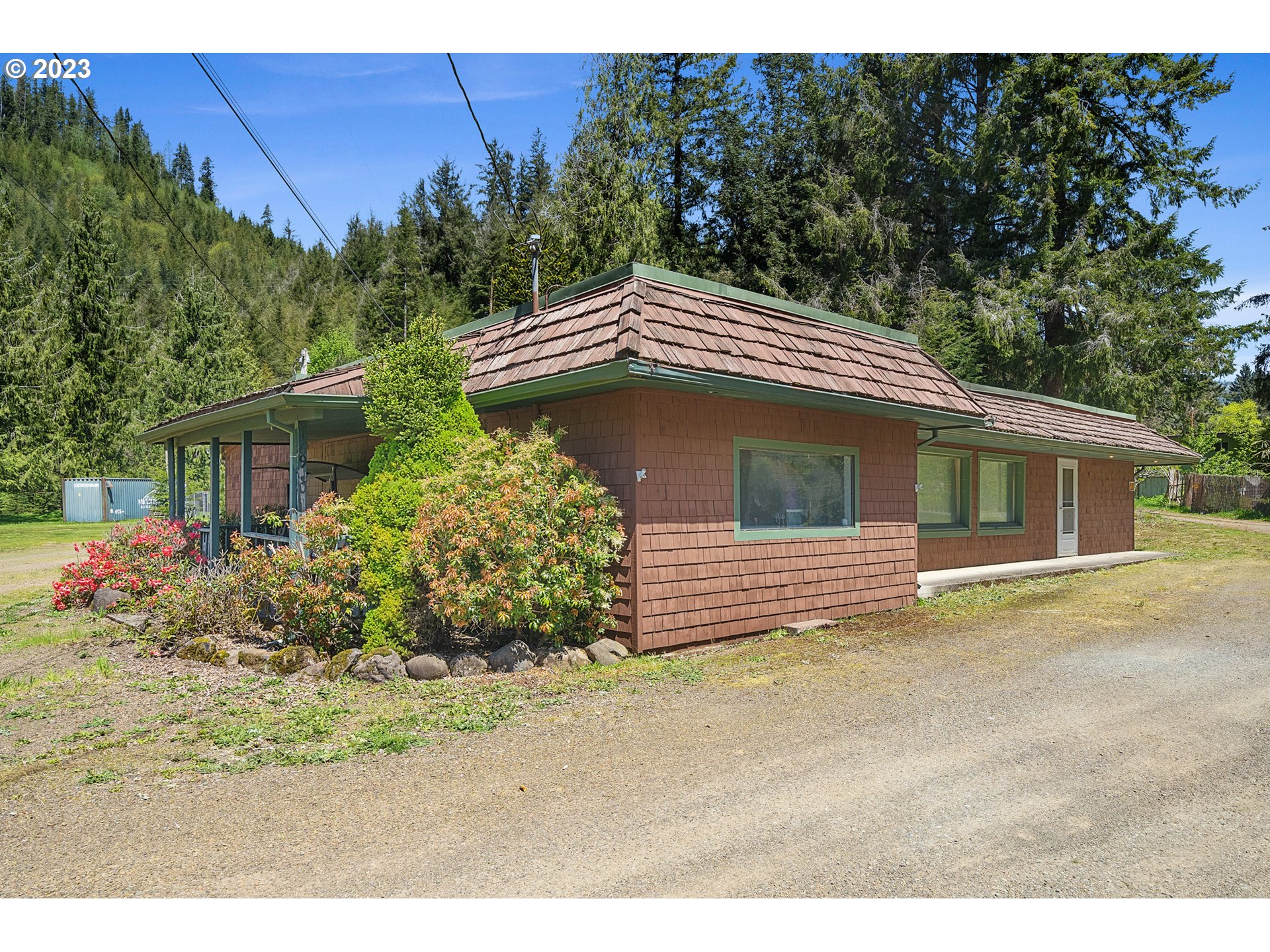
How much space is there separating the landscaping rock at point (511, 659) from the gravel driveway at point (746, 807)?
1103 mm

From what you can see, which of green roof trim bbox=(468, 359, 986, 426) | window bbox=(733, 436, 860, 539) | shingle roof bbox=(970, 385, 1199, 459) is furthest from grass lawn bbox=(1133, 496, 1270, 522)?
green roof trim bbox=(468, 359, 986, 426)

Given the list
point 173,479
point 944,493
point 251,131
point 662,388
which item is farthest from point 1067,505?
point 173,479

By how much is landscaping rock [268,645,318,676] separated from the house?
1.83 m

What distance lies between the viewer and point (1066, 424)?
1572cm

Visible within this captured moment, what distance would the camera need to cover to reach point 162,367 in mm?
32219

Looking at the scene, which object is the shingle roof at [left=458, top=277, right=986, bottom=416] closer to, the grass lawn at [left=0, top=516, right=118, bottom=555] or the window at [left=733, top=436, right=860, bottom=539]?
the window at [left=733, top=436, right=860, bottom=539]

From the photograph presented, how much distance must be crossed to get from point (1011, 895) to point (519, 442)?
226 inches

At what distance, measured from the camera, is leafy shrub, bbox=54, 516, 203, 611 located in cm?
1034

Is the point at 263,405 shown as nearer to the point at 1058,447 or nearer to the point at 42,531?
the point at 1058,447

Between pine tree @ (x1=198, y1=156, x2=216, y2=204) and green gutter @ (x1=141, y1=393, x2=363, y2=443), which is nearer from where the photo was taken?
green gutter @ (x1=141, y1=393, x2=363, y2=443)

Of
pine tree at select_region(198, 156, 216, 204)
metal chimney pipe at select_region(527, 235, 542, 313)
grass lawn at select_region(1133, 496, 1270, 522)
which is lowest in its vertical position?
grass lawn at select_region(1133, 496, 1270, 522)

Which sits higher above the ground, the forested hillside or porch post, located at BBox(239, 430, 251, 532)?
the forested hillside

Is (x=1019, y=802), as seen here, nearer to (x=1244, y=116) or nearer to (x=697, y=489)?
(x=697, y=489)

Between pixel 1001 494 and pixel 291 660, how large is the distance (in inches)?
499
